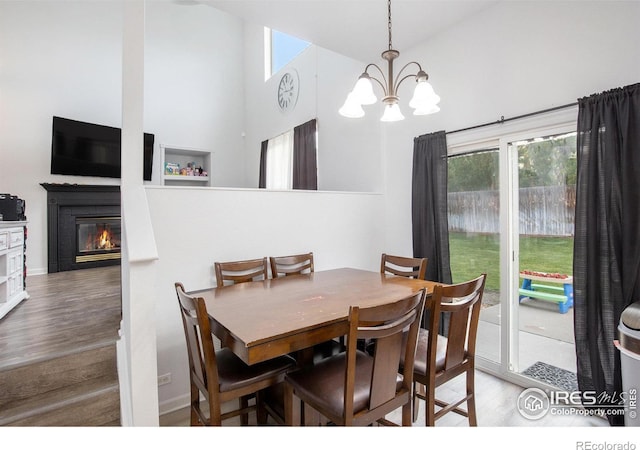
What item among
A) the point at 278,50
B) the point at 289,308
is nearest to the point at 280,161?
the point at 278,50

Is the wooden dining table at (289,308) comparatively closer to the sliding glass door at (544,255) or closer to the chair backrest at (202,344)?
the chair backrest at (202,344)

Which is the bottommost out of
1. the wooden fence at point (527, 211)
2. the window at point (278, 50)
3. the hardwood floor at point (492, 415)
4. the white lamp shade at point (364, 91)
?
the hardwood floor at point (492, 415)

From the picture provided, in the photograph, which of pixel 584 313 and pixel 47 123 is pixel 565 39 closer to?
pixel 584 313

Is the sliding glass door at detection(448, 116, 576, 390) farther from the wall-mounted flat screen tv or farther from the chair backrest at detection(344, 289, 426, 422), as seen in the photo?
the wall-mounted flat screen tv

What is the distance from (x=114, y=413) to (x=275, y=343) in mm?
1308

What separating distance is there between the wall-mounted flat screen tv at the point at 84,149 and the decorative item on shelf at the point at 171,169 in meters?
0.88

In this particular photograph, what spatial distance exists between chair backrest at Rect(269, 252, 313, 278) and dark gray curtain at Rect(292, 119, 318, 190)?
1.79 meters

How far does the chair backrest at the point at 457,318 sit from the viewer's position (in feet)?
5.33

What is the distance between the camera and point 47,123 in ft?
14.3

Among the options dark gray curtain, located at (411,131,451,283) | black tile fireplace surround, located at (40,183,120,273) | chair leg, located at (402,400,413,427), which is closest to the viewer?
chair leg, located at (402,400,413,427)

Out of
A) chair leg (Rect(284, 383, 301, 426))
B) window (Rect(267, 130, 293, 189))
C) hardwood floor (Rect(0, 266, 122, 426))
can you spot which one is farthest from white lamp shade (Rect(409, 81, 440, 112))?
window (Rect(267, 130, 293, 189))
